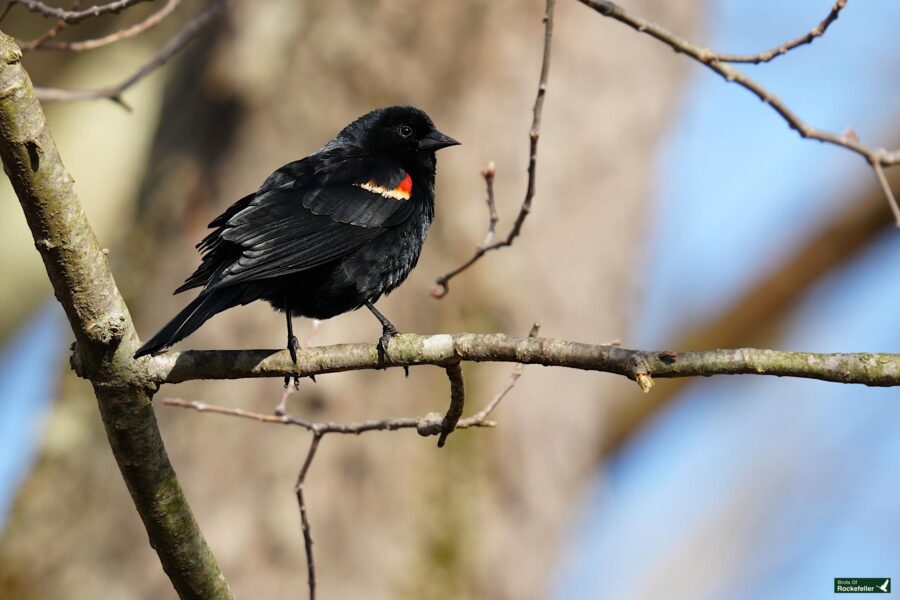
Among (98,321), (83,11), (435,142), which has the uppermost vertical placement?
(435,142)

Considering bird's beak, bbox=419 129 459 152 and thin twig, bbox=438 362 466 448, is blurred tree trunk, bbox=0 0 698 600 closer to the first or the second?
bird's beak, bbox=419 129 459 152

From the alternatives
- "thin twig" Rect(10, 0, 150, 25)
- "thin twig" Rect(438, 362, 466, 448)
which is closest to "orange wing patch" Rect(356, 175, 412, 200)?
"thin twig" Rect(10, 0, 150, 25)

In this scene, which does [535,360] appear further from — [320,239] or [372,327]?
[372,327]

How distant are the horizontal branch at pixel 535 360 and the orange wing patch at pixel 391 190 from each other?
55.8 inches

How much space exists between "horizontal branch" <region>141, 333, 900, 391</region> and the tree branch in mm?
112

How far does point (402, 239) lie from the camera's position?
3979mm

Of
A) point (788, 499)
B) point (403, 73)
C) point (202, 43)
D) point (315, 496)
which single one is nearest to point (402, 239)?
point (315, 496)

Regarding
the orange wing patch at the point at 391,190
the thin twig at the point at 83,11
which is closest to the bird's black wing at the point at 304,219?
the orange wing patch at the point at 391,190

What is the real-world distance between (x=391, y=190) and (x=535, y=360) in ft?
5.88

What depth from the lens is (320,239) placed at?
12.1ft

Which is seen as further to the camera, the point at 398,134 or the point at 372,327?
the point at 372,327

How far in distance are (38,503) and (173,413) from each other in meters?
1.00

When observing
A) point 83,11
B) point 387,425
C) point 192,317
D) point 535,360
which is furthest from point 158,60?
point 535,360

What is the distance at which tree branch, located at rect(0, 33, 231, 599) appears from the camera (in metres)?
2.36
